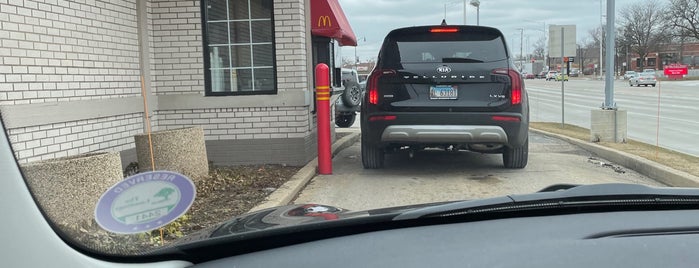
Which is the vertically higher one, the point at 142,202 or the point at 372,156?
the point at 142,202

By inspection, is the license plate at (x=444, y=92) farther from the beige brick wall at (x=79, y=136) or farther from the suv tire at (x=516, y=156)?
the beige brick wall at (x=79, y=136)

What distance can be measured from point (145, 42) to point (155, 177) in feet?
22.2

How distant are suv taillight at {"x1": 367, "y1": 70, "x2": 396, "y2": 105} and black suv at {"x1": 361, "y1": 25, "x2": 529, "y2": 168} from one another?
0.04ft

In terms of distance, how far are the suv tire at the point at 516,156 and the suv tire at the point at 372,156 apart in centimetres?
169

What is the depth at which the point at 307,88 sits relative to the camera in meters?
8.39

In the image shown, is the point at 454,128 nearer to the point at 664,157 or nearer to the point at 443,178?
the point at 443,178

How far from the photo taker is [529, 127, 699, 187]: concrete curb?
6.75 meters

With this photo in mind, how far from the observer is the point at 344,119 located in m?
17.5

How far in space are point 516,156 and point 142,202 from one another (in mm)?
6701

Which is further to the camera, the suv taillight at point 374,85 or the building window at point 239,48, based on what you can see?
the building window at point 239,48

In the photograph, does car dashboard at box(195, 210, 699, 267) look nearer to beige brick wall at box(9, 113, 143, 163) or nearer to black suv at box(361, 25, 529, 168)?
beige brick wall at box(9, 113, 143, 163)

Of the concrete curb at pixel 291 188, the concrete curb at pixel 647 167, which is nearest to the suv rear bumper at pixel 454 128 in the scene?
the concrete curb at pixel 291 188

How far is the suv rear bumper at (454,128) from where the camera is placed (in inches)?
267

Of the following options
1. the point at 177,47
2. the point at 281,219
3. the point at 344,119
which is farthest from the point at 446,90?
the point at 344,119
